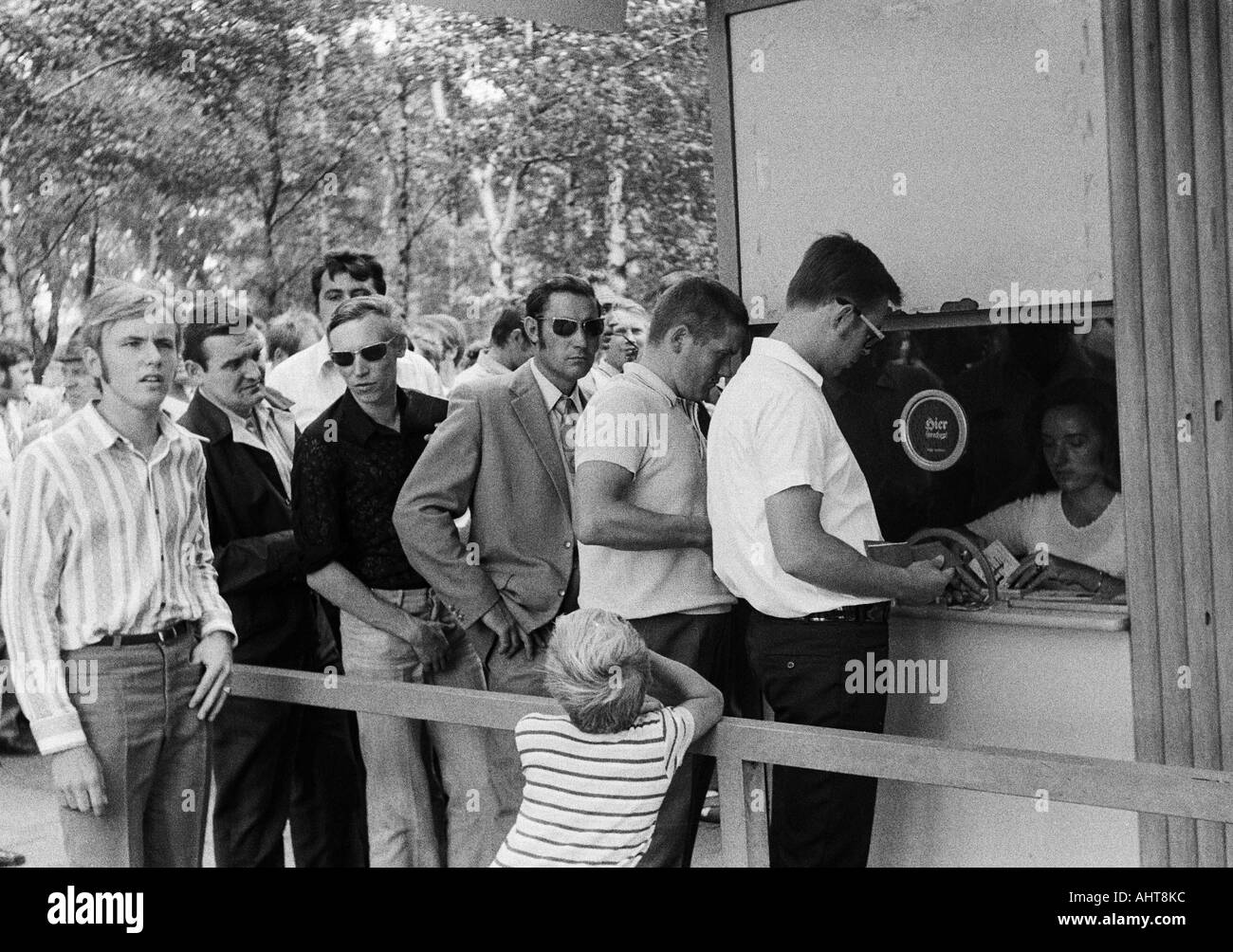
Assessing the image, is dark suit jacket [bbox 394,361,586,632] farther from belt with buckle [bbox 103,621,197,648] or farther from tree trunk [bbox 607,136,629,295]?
tree trunk [bbox 607,136,629,295]

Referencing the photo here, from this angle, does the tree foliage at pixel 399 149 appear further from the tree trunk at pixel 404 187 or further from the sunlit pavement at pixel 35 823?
the sunlit pavement at pixel 35 823

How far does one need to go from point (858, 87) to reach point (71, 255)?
1429 cm

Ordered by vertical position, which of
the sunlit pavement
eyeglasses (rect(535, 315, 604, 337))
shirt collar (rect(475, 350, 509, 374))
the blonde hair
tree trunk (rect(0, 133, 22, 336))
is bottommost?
the sunlit pavement

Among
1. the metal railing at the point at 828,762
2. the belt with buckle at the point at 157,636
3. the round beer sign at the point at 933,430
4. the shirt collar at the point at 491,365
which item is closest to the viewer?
the metal railing at the point at 828,762

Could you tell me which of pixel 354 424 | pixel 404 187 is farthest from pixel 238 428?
pixel 404 187

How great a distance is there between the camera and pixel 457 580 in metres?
4.06

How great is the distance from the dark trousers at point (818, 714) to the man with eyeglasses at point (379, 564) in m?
0.84

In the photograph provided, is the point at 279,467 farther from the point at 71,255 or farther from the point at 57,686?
the point at 71,255

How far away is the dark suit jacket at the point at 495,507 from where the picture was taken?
4.06 meters

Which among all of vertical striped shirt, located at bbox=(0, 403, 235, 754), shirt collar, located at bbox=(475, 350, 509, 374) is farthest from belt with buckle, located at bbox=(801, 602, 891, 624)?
shirt collar, located at bbox=(475, 350, 509, 374)

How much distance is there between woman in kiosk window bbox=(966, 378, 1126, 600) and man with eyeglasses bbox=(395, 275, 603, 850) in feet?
4.16

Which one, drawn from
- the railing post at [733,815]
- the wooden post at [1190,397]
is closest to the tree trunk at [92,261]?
the wooden post at [1190,397]

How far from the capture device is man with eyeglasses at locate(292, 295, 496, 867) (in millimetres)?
3941

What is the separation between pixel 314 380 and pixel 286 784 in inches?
91.6
